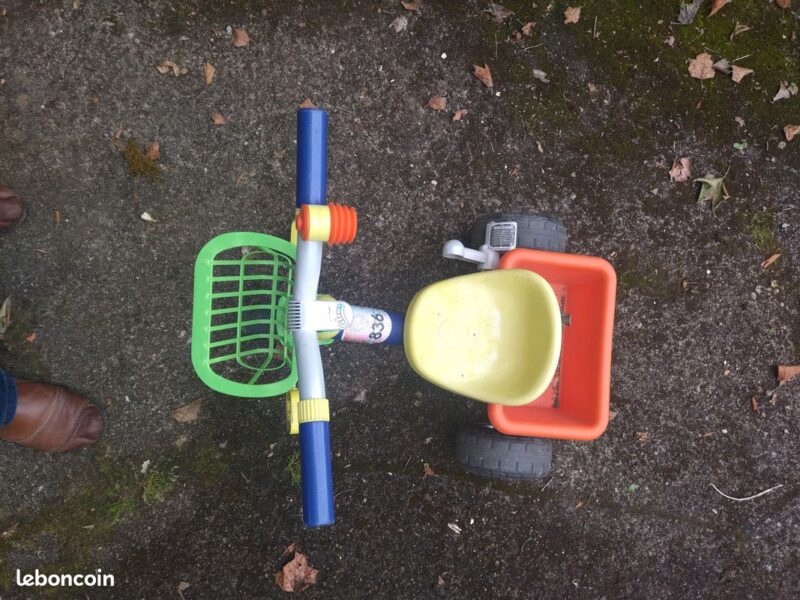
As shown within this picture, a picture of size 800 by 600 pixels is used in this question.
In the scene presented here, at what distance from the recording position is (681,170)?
2760 millimetres

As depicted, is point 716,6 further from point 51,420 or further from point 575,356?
point 51,420

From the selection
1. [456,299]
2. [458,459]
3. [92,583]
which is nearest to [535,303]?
[456,299]

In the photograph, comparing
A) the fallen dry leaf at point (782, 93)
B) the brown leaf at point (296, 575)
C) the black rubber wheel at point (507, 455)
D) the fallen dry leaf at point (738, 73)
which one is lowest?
the brown leaf at point (296, 575)

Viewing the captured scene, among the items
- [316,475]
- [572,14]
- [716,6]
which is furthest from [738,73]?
[316,475]

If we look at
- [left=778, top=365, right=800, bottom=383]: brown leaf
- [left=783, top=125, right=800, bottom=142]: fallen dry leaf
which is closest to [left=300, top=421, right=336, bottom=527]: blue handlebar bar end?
[left=778, top=365, right=800, bottom=383]: brown leaf

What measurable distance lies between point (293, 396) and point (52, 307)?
1156 millimetres

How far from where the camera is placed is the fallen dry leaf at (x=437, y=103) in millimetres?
2631

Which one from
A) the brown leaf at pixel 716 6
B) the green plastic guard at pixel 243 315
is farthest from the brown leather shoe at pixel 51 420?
the brown leaf at pixel 716 6

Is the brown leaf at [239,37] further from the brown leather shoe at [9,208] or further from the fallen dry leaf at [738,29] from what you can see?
the fallen dry leaf at [738,29]

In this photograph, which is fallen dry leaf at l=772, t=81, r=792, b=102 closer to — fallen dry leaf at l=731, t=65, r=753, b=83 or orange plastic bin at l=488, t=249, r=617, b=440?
fallen dry leaf at l=731, t=65, r=753, b=83

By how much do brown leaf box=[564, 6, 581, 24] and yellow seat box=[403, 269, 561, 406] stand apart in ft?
4.82

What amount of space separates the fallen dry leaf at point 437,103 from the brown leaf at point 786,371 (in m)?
2.03

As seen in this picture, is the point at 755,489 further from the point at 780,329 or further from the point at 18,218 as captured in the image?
the point at 18,218

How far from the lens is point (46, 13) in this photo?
2.41 metres
